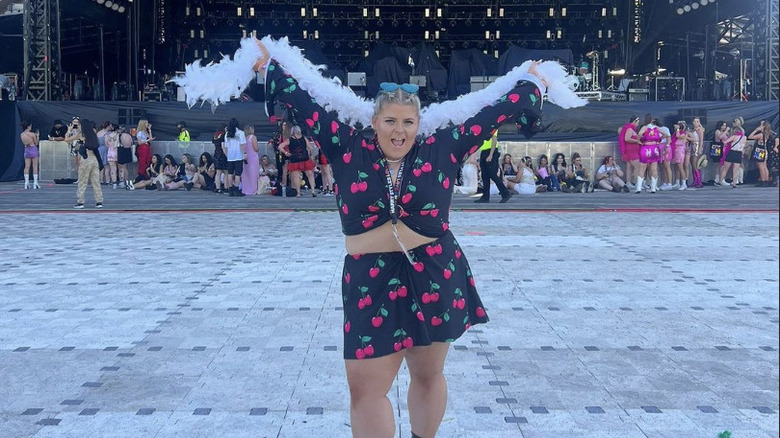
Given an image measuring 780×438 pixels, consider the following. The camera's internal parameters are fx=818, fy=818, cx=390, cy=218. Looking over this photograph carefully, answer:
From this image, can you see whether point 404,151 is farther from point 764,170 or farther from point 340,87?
point 764,170

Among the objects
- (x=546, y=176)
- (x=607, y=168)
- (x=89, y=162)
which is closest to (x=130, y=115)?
(x=89, y=162)

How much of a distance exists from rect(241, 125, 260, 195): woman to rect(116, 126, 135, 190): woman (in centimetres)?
368

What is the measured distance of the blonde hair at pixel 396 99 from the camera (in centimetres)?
323

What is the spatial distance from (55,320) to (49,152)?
18.0 meters

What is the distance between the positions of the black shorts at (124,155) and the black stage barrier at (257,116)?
5.39 ft

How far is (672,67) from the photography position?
122ft

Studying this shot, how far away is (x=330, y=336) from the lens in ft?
18.4

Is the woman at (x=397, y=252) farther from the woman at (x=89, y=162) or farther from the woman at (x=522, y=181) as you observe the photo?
the woman at (x=522, y=181)

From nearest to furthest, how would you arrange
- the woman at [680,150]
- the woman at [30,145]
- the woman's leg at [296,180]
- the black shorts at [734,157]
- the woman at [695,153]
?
1. the woman's leg at [296,180]
2. the woman at [30,145]
3. the woman at [680,150]
4. the woman at [695,153]
5. the black shorts at [734,157]

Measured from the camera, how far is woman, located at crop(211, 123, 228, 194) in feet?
58.9

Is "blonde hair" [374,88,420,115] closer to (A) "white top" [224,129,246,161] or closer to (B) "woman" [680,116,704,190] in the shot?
(A) "white top" [224,129,246,161]

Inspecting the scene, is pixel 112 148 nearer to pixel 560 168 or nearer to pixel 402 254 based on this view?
pixel 560 168

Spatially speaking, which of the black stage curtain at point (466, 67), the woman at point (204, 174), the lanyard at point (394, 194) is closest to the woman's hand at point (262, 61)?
the lanyard at point (394, 194)

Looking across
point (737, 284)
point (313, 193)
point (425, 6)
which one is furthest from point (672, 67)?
point (737, 284)
